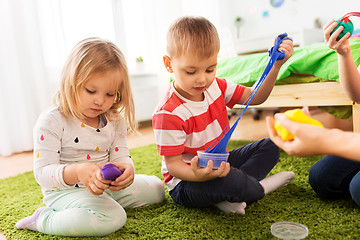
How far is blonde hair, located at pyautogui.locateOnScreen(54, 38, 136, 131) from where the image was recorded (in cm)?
89

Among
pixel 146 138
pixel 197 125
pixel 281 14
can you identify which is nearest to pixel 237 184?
pixel 197 125

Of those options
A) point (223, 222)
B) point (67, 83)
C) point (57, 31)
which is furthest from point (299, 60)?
point (57, 31)

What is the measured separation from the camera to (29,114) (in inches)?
86.6

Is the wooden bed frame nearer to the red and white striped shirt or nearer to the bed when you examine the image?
the bed

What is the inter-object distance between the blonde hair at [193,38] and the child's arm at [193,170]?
0.28m

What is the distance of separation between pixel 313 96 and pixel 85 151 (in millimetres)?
997

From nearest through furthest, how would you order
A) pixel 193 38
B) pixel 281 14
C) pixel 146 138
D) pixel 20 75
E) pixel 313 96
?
pixel 193 38, pixel 313 96, pixel 20 75, pixel 146 138, pixel 281 14

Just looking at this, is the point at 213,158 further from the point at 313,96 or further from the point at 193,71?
the point at 313,96

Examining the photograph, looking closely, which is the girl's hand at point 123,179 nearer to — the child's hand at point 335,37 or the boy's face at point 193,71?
the boy's face at point 193,71

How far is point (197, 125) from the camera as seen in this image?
0.95 metres

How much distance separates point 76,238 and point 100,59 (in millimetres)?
468

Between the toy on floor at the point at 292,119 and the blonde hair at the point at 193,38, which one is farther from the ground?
the blonde hair at the point at 193,38

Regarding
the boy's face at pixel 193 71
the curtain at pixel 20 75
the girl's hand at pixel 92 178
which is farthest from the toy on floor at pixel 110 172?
the curtain at pixel 20 75

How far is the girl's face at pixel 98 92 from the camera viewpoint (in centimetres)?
89
